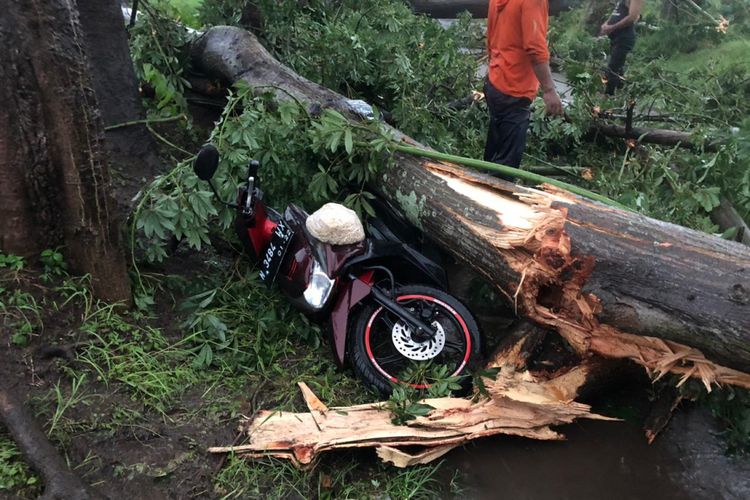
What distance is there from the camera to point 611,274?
9.32 feet

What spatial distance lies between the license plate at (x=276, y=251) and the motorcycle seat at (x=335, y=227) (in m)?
0.17

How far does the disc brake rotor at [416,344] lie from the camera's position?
10.7ft

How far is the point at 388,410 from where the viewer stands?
3051 millimetres

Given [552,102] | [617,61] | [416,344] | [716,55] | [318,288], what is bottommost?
[416,344]

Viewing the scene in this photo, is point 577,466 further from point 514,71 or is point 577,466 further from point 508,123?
point 514,71

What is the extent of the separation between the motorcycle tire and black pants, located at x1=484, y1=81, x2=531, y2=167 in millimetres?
1783

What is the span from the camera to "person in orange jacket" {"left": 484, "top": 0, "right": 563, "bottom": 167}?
4.25 m

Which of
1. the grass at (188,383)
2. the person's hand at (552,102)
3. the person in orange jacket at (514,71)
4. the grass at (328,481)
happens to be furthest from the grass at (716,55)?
the grass at (328,481)

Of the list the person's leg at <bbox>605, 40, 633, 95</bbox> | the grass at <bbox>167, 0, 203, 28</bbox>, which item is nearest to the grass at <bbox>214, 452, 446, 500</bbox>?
the grass at <bbox>167, 0, 203, 28</bbox>

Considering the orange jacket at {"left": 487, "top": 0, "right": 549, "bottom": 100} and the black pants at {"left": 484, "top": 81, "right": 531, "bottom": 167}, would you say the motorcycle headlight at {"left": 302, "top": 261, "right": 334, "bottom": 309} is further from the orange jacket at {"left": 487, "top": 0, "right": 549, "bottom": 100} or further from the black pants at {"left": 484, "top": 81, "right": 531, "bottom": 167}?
the orange jacket at {"left": 487, "top": 0, "right": 549, "bottom": 100}

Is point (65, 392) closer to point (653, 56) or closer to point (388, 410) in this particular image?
point (388, 410)

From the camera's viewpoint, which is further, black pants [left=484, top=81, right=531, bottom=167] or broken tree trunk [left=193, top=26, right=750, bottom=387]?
black pants [left=484, top=81, right=531, bottom=167]

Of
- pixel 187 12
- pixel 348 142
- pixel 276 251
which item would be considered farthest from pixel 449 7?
pixel 276 251

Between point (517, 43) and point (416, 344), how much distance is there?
2400 millimetres
